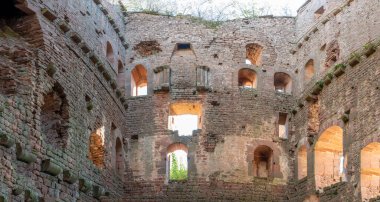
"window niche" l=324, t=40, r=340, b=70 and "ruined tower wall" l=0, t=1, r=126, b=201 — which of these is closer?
"ruined tower wall" l=0, t=1, r=126, b=201

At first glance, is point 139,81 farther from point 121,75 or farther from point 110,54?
point 110,54

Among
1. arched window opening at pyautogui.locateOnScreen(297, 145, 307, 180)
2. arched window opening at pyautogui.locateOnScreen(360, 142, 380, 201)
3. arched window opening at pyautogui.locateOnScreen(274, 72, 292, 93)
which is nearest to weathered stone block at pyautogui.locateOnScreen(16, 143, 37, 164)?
arched window opening at pyautogui.locateOnScreen(360, 142, 380, 201)

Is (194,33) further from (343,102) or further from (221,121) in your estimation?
(343,102)

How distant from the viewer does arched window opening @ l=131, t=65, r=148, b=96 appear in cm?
2047

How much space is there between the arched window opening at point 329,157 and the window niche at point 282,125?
1986 millimetres

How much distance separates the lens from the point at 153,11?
21375 millimetres

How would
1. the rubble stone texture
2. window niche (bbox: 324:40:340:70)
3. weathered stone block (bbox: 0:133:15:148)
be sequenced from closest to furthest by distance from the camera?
weathered stone block (bbox: 0:133:15:148) → the rubble stone texture → window niche (bbox: 324:40:340:70)

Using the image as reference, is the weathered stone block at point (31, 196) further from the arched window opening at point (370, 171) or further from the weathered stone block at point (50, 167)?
the arched window opening at point (370, 171)

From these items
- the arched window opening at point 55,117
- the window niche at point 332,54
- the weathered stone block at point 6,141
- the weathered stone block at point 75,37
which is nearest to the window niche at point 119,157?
the weathered stone block at point 75,37

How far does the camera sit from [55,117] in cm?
1405

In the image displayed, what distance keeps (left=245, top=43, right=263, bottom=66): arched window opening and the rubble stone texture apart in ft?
0.11

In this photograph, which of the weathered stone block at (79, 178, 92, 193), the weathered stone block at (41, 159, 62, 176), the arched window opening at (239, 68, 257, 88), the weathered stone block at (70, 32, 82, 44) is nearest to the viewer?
the weathered stone block at (41, 159, 62, 176)

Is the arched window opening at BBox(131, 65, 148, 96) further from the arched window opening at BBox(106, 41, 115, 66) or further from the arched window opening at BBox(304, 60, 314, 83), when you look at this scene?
the arched window opening at BBox(304, 60, 314, 83)

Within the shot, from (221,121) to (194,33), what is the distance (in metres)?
3.07
